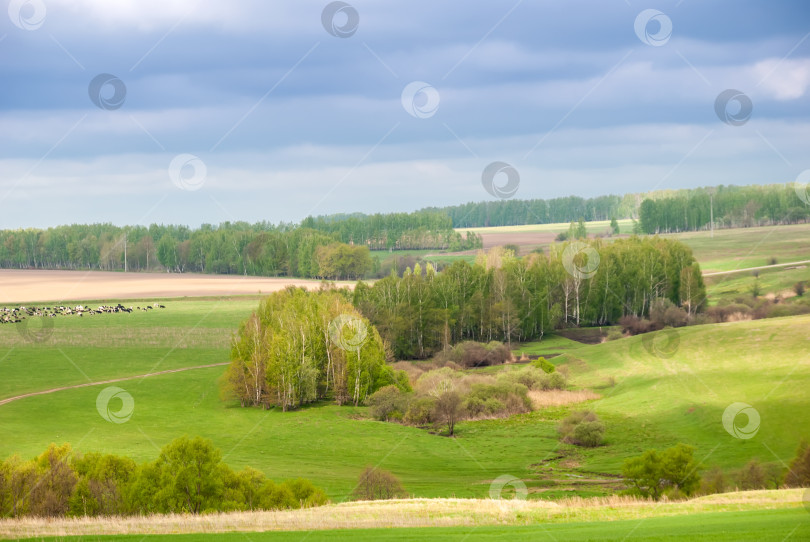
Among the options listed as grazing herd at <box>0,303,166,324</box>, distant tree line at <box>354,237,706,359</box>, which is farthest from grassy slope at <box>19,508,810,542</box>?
grazing herd at <box>0,303,166,324</box>

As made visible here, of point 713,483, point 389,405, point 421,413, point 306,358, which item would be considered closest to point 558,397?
point 421,413

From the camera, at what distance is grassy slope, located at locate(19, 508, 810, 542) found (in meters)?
22.3

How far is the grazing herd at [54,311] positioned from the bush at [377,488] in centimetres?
9764

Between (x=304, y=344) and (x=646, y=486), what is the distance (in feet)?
160

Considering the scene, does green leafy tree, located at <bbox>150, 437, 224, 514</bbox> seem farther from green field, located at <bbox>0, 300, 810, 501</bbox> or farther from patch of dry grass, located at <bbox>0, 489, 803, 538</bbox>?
green field, located at <bbox>0, 300, 810, 501</bbox>

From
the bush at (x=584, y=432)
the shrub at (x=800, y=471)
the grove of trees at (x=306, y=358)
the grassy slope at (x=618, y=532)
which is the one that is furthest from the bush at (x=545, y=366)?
the grassy slope at (x=618, y=532)

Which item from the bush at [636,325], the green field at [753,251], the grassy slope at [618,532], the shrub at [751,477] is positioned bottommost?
the shrub at [751,477]

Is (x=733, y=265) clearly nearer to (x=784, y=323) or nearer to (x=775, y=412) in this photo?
(x=784, y=323)

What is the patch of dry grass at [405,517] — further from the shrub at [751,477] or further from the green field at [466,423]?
the green field at [466,423]

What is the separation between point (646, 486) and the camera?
142ft

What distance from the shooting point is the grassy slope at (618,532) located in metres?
22.3

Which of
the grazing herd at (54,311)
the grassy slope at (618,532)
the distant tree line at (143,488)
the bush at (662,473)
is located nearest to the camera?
the grassy slope at (618,532)

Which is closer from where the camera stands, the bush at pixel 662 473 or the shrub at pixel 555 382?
the bush at pixel 662 473

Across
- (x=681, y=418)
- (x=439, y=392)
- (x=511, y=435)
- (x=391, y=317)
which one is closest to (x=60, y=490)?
(x=511, y=435)
